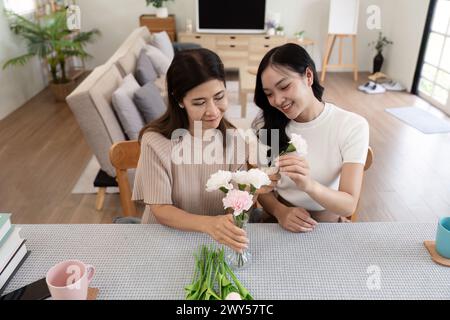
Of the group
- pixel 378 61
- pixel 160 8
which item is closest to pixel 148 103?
pixel 160 8

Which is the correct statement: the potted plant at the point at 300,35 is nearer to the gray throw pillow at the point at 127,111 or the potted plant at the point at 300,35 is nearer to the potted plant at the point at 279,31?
the potted plant at the point at 279,31

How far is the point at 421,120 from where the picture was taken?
13.1 ft

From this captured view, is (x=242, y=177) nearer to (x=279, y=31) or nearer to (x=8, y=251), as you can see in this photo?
(x=8, y=251)

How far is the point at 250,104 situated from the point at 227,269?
11.7ft

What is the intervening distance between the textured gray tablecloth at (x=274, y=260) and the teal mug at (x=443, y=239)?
0.04 meters

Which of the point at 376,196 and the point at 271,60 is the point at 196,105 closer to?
the point at 271,60

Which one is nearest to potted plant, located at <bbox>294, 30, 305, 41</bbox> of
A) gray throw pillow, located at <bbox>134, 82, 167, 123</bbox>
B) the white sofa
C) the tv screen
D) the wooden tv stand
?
the wooden tv stand

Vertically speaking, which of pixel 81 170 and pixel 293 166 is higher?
pixel 293 166

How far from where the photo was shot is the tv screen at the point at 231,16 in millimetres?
5297

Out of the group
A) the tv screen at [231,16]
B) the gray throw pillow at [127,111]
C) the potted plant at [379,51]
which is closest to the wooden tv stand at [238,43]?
the tv screen at [231,16]

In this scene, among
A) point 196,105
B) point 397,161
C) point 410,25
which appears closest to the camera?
point 196,105

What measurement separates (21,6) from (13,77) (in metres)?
0.91
